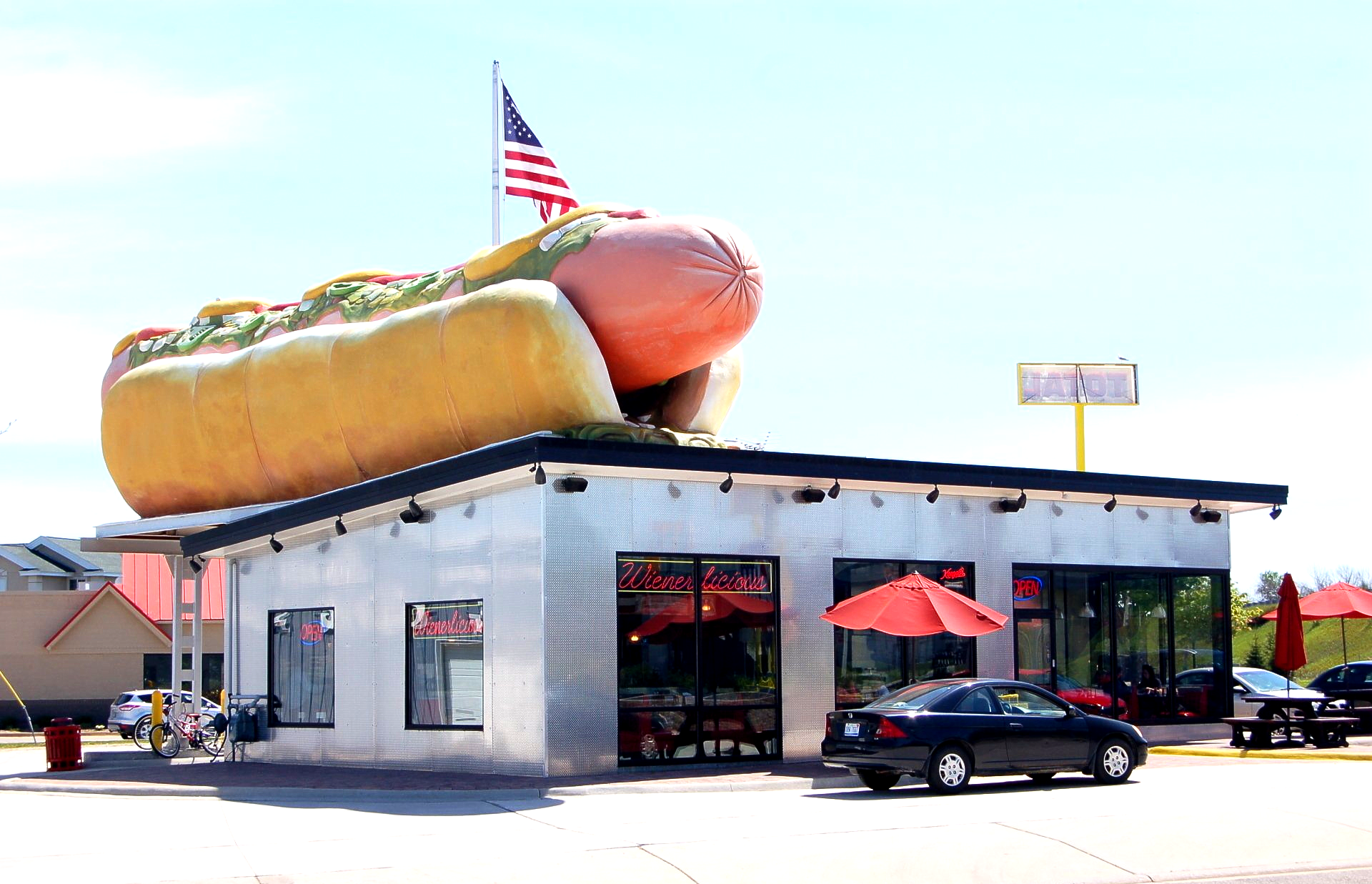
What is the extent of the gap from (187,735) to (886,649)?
42.4ft

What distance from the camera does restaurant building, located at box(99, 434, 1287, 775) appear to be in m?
18.7

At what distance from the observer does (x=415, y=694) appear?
20594mm

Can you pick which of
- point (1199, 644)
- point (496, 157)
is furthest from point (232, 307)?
point (1199, 644)

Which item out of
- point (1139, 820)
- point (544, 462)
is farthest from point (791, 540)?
point (1139, 820)

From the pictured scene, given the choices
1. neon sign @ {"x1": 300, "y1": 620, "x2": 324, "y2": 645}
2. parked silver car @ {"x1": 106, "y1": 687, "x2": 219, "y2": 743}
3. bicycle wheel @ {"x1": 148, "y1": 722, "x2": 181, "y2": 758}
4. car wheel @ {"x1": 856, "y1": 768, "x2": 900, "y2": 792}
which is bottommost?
parked silver car @ {"x1": 106, "y1": 687, "x2": 219, "y2": 743}

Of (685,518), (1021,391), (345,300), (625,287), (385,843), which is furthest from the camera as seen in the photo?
(1021,391)

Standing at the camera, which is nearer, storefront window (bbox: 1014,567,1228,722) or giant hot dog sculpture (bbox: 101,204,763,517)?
giant hot dog sculpture (bbox: 101,204,763,517)

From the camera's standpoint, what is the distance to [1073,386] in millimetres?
31828

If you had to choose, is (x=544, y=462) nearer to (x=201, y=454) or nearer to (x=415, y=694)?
(x=415, y=694)

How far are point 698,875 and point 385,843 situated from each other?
3173 millimetres

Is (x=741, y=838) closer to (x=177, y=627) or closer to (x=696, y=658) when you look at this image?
(x=696, y=658)

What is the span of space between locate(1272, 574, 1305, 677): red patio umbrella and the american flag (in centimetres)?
1493

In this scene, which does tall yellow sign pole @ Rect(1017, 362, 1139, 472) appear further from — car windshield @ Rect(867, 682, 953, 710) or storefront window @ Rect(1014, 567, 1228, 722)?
car windshield @ Rect(867, 682, 953, 710)

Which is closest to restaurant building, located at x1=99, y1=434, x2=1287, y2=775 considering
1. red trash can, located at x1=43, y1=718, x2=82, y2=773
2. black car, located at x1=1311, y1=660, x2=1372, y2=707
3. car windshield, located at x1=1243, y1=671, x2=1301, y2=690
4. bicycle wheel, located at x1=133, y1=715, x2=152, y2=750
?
red trash can, located at x1=43, y1=718, x2=82, y2=773
